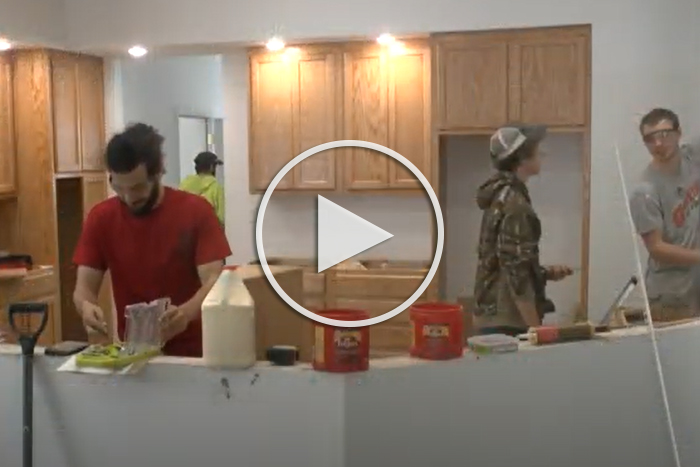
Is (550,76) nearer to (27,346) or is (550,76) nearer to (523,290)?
(523,290)

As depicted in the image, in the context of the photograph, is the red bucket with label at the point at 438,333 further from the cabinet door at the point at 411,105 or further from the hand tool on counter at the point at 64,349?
the cabinet door at the point at 411,105

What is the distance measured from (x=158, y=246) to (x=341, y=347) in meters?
0.84

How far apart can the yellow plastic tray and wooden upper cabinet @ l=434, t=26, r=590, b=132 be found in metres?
2.76

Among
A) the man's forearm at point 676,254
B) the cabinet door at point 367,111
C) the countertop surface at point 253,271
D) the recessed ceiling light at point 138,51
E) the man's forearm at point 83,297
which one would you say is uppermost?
the recessed ceiling light at point 138,51

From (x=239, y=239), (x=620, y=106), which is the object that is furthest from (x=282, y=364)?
(x=239, y=239)

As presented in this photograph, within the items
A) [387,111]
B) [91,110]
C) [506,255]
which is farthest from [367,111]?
[506,255]

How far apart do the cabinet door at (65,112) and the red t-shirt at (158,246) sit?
2.67m

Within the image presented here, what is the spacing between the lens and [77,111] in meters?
5.00

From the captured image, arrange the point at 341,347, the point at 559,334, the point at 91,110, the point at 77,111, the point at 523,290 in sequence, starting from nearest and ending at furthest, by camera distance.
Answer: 1. the point at 341,347
2. the point at 559,334
3. the point at 523,290
4. the point at 77,111
5. the point at 91,110

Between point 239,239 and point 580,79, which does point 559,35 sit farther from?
point 239,239

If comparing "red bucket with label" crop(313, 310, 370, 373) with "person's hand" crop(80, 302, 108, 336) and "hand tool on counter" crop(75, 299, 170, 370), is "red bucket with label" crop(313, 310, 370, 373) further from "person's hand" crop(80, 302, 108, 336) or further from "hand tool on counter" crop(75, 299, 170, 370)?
"person's hand" crop(80, 302, 108, 336)

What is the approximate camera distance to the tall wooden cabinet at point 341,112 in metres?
4.55

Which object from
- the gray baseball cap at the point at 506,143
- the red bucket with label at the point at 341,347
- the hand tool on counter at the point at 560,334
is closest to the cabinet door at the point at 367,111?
the gray baseball cap at the point at 506,143

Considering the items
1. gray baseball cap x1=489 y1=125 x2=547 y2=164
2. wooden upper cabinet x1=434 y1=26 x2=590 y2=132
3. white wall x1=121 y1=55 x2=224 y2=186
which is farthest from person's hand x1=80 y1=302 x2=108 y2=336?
white wall x1=121 y1=55 x2=224 y2=186
